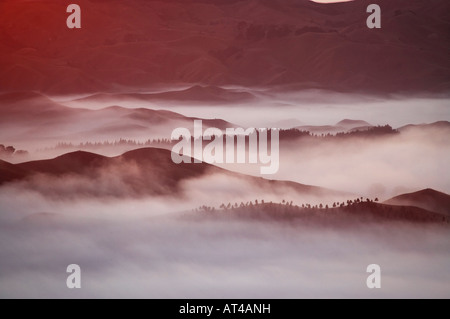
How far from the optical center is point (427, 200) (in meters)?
4.16

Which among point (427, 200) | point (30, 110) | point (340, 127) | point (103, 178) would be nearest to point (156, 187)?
point (103, 178)

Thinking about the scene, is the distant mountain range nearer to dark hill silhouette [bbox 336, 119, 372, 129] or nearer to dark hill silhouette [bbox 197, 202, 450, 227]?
dark hill silhouette [bbox 197, 202, 450, 227]

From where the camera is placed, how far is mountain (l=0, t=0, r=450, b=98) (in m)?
4.28

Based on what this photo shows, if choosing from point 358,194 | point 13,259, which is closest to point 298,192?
point 358,194

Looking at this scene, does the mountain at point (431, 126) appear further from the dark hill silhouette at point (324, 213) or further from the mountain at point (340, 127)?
the dark hill silhouette at point (324, 213)

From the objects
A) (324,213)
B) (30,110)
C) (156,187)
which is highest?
(30,110)

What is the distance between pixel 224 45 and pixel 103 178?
130 cm

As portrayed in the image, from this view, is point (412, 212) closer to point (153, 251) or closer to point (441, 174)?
point (441, 174)

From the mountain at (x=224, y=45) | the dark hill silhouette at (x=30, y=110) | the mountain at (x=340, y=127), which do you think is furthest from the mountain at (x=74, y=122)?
the mountain at (x=340, y=127)

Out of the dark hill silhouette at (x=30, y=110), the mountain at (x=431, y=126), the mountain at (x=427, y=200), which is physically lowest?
the mountain at (x=427, y=200)

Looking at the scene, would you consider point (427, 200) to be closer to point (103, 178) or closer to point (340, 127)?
point (340, 127)

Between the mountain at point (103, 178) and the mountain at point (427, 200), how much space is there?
1.35 feet

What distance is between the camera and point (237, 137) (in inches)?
166

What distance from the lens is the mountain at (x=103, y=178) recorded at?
4.14 metres
